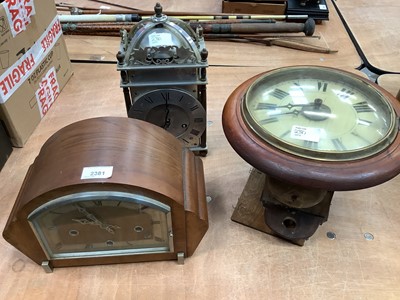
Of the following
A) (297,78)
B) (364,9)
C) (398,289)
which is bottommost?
(398,289)

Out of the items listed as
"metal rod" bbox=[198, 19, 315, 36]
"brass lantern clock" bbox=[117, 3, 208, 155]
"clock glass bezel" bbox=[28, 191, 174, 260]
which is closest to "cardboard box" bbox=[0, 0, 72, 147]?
"brass lantern clock" bbox=[117, 3, 208, 155]

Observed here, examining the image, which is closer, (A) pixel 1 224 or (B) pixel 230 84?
(A) pixel 1 224

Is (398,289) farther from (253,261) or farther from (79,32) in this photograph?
(79,32)

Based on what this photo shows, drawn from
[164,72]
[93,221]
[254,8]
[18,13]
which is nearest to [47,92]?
[18,13]

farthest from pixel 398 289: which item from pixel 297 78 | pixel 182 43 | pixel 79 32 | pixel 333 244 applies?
pixel 79 32

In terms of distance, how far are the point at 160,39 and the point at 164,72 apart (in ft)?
0.23

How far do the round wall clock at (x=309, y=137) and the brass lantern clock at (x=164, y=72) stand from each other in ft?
0.49

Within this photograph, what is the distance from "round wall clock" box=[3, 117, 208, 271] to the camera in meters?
0.62

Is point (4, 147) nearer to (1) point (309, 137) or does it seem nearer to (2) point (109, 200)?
(2) point (109, 200)

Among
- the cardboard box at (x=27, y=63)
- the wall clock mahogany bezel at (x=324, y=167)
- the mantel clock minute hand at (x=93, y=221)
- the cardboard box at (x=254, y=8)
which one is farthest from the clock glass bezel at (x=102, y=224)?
the cardboard box at (x=254, y=8)

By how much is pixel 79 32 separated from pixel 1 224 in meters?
0.81

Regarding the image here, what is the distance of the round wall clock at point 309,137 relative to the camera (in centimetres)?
58

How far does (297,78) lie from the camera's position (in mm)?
754

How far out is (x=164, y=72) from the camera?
2.71 feet
